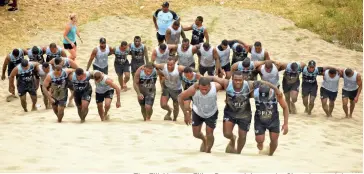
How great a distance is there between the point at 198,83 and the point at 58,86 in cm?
443

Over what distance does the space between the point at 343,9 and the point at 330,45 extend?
5249 mm

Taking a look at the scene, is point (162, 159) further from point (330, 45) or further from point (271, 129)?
point (330, 45)

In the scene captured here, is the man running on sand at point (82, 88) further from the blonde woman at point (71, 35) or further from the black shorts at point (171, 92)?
the blonde woman at point (71, 35)

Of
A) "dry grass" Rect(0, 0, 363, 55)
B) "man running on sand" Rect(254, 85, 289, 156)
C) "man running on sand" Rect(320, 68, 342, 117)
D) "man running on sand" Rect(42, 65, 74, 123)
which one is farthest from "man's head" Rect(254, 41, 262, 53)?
"dry grass" Rect(0, 0, 363, 55)

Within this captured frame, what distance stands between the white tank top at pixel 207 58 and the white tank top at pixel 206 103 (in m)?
5.30

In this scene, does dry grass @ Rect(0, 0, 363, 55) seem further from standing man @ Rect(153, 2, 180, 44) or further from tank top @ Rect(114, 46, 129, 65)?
tank top @ Rect(114, 46, 129, 65)

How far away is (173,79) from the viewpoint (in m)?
13.6

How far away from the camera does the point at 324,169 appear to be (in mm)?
9047

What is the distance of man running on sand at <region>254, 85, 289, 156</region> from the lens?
10352 mm

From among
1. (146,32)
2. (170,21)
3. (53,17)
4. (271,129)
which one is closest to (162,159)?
(271,129)

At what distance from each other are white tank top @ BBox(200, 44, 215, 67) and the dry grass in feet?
29.4

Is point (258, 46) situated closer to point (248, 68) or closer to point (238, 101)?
point (248, 68)

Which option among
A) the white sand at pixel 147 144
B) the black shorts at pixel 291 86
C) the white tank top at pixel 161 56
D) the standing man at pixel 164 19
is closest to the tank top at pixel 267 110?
the white sand at pixel 147 144

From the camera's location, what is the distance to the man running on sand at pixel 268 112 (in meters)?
10.4
